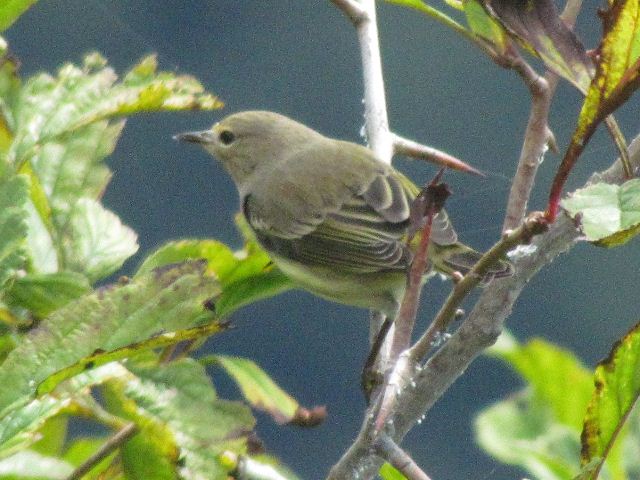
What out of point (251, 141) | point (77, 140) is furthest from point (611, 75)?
point (251, 141)

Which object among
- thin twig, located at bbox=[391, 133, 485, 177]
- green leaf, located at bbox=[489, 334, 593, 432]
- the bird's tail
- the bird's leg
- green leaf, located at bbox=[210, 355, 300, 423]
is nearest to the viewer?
green leaf, located at bbox=[210, 355, 300, 423]

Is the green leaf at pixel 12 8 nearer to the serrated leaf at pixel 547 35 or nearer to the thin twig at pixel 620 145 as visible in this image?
the serrated leaf at pixel 547 35

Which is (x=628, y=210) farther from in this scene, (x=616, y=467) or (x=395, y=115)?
(x=395, y=115)

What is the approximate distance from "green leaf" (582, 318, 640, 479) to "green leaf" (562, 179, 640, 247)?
6.2 inches

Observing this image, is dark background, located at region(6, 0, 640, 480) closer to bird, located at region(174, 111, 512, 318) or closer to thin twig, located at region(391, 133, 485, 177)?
bird, located at region(174, 111, 512, 318)

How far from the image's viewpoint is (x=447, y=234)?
289 cm

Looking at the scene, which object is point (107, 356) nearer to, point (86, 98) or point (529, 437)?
point (86, 98)

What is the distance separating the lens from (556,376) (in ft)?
6.31

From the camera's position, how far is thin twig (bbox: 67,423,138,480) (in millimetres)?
1114

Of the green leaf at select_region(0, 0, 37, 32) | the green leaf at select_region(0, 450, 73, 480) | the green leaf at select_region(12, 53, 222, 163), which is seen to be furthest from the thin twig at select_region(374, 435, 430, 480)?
the green leaf at select_region(0, 0, 37, 32)

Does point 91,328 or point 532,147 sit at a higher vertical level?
point 532,147

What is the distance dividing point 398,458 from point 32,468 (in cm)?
44

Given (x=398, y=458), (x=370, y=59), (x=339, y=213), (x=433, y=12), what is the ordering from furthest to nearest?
1. (x=339, y=213)
2. (x=370, y=59)
3. (x=433, y=12)
4. (x=398, y=458)

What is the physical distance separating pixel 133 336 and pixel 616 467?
91 cm
